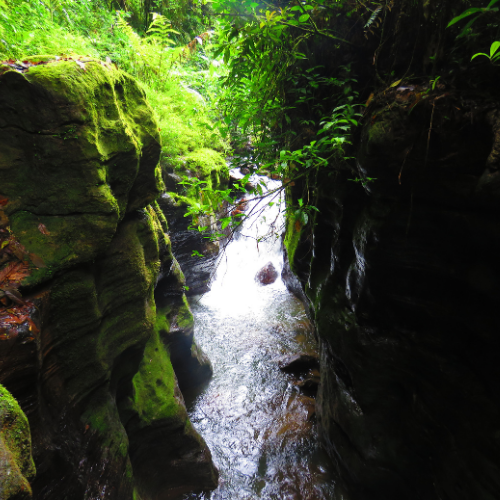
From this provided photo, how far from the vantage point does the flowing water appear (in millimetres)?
4488

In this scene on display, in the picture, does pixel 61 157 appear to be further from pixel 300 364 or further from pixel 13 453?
pixel 300 364

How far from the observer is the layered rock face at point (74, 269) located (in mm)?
2211

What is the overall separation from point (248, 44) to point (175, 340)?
215 inches

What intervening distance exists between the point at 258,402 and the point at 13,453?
18.5ft

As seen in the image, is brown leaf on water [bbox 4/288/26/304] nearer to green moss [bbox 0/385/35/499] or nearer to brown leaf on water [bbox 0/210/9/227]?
brown leaf on water [bbox 0/210/9/227]

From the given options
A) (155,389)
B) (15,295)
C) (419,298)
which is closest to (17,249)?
(15,295)

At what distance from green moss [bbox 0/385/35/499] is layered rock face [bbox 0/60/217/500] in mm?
12

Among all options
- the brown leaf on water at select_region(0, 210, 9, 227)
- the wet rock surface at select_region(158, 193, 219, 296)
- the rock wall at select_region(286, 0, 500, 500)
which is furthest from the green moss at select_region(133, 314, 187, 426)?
the wet rock surface at select_region(158, 193, 219, 296)

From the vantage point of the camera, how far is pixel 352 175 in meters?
3.11

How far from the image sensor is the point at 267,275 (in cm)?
1166

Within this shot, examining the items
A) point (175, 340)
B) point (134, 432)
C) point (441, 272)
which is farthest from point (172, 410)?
point (441, 272)

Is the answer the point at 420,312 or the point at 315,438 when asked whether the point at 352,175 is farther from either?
the point at 315,438

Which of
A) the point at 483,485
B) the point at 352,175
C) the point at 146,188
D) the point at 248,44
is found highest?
the point at 248,44

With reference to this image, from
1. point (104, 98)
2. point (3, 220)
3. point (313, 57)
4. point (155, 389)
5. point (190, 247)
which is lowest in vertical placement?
point (190, 247)
